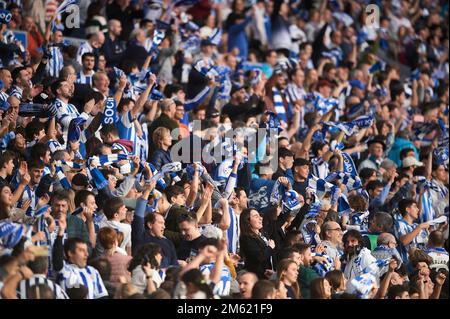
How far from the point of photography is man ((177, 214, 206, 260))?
1026 centimetres

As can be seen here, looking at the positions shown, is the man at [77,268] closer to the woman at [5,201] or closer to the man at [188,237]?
the woman at [5,201]

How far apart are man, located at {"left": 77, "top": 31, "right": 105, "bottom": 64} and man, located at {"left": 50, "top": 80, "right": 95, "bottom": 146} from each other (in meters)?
1.91

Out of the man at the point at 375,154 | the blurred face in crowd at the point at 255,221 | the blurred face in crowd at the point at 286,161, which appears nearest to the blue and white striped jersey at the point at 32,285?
the blurred face in crowd at the point at 255,221

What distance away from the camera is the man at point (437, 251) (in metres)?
12.6

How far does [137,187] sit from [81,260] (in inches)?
74.5

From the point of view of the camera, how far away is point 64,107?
468 inches

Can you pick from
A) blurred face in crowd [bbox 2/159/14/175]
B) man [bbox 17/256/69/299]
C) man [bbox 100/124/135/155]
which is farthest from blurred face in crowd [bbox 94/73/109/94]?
man [bbox 17/256/69/299]

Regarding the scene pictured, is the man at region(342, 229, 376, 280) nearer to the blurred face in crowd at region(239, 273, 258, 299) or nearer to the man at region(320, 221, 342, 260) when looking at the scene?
the man at region(320, 221, 342, 260)

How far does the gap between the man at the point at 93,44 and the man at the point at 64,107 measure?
1.91m

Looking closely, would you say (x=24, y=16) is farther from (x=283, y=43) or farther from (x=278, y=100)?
(x=283, y=43)

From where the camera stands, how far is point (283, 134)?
14227 mm

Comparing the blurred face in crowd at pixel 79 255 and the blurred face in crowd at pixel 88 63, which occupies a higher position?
the blurred face in crowd at pixel 88 63

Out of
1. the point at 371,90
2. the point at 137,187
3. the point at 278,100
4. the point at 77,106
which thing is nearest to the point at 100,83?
the point at 77,106

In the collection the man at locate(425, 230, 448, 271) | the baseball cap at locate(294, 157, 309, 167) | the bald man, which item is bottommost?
the man at locate(425, 230, 448, 271)
